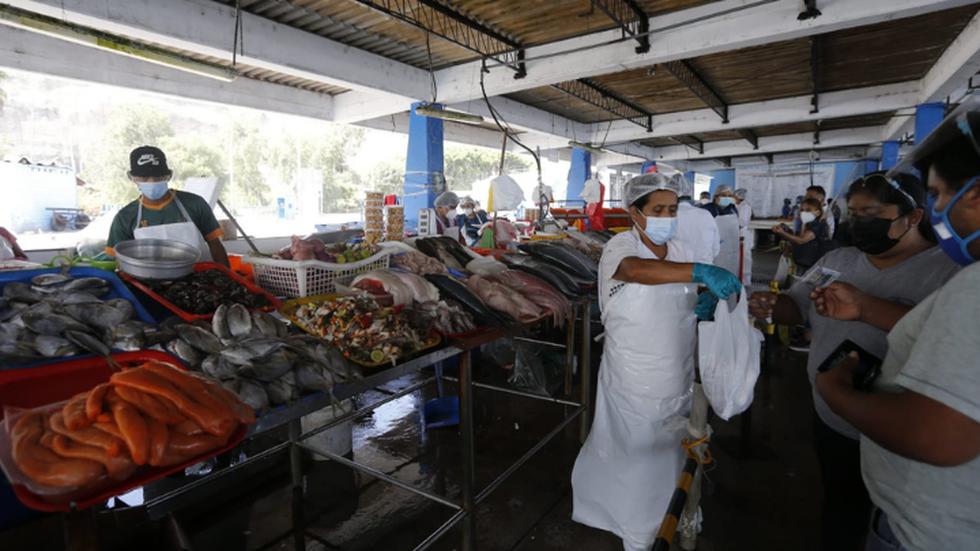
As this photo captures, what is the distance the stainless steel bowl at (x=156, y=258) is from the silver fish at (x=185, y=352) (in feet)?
2.18

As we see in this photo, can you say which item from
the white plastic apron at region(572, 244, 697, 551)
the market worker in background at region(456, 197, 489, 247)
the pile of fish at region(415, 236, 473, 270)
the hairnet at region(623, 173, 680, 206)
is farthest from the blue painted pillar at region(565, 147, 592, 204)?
the white plastic apron at region(572, 244, 697, 551)

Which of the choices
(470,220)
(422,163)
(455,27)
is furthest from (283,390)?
(422,163)

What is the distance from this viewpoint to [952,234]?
3.61 ft

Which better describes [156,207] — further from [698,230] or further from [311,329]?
[698,230]

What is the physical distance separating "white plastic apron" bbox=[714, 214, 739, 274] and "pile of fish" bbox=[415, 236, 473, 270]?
3.70 m

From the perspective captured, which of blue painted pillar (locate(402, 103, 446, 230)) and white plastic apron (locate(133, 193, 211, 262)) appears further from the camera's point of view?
blue painted pillar (locate(402, 103, 446, 230))

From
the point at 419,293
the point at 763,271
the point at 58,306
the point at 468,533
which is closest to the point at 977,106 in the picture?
the point at 419,293

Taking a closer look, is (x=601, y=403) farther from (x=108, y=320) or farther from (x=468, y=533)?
(x=108, y=320)

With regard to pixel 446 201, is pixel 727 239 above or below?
below

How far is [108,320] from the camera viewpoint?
1.73m

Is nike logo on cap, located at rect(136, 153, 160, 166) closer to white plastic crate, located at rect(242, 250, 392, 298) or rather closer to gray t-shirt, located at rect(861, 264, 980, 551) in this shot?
white plastic crate, located at rect(242, 250, 392, 298)

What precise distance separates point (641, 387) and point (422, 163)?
26.8 feet

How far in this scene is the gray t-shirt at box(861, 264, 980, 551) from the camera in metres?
0.85

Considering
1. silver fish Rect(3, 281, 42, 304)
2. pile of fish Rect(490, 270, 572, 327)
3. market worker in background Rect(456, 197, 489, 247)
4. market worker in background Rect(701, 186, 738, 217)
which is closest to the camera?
silver fish Rect(3, 281, 42, 304)
